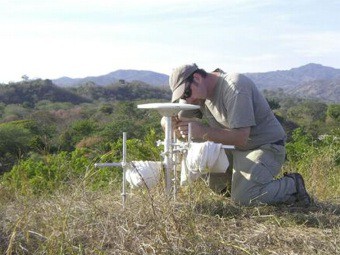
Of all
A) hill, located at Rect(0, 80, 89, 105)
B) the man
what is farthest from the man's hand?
hill, located at Rect(0, 80, 89, 105)

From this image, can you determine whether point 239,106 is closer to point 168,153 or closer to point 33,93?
point 168,153

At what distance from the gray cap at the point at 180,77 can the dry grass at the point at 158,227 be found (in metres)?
0.53

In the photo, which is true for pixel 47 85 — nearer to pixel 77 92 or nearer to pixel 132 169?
pixel 77 92

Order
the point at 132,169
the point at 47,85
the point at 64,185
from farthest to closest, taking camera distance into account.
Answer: the point at 47,85 < the point at 64,185 < the point at 132,169

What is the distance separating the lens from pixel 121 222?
2553mm

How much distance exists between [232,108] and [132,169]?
66cm

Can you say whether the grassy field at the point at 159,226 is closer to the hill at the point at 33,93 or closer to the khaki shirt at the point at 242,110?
the khaki shirt at the point at 242,110

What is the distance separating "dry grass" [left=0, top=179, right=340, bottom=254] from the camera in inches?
89.5

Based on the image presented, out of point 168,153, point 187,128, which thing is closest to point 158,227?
point 168,153

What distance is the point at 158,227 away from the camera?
2350 mm

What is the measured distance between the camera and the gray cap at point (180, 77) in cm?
310

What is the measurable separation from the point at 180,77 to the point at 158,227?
1029 millimetres

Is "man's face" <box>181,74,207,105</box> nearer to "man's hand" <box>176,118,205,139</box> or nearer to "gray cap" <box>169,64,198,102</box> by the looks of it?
"gray cap" <box>169,64,198,102</box>

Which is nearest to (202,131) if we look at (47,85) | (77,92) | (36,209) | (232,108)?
(232,108)
